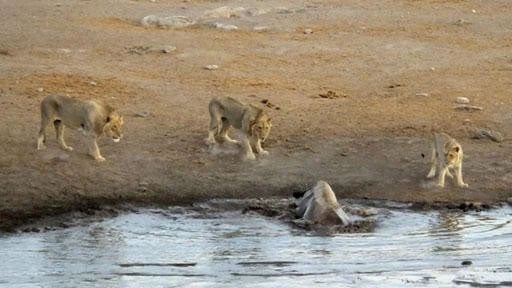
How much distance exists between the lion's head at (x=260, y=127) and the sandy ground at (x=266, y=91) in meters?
0.30

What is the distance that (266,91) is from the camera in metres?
18.3

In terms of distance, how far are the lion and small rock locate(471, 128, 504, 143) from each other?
14.3ft

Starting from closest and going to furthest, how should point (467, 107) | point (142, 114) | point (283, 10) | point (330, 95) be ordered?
point (142, 114) < point (467, 107) < point (330, 95) < point (283, 10)

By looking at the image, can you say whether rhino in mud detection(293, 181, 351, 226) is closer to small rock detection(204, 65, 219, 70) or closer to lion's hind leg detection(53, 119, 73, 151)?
lion's hind leg detection(53, 119, 73, 151)

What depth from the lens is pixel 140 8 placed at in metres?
24.7

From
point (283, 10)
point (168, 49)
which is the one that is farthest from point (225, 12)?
point (168, 49)

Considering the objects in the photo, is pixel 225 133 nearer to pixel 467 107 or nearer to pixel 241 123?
pixel 241 123

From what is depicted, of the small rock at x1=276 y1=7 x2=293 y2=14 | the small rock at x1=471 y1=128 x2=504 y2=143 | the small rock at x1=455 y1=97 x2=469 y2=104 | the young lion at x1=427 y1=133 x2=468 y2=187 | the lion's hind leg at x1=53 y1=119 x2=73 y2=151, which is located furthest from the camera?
the small rock at x1=276 y1=7 x2=293 y2=14

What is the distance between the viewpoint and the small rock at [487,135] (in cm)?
1594

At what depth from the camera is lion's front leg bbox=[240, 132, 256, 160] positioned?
15094 mm

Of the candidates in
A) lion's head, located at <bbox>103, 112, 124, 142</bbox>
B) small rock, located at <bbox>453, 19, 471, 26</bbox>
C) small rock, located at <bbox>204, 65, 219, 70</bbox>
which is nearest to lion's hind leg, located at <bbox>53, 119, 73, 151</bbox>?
lion's head, located at <bbox>103, 112, 124, 142</bbox>

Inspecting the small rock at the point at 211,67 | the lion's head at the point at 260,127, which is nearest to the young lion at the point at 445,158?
the lion's head at the point at 260,127

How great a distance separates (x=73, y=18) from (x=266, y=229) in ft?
37.8

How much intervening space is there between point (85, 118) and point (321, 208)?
3.18 m
